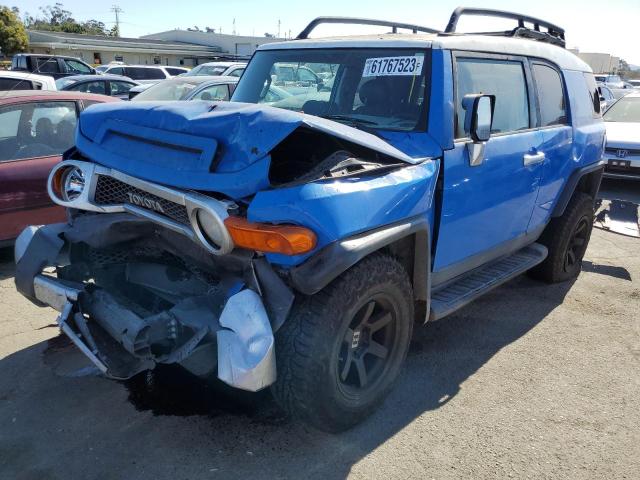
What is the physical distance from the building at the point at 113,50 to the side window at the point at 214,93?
1246 inches

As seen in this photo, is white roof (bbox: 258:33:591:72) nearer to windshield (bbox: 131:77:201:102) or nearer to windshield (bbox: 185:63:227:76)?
windshield (bbox: 131:77:201:102)

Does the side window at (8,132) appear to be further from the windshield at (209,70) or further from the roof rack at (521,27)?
the windshield at (209,70)

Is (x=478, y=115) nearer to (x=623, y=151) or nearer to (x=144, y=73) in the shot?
(x=623, y=151)

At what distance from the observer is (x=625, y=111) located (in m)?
10.6

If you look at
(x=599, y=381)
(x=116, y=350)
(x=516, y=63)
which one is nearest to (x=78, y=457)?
(x=116, y=350)

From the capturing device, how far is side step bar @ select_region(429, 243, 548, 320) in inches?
136

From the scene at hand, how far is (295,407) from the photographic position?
8.63ft

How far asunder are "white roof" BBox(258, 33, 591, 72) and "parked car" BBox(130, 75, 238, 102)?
5.44 metres

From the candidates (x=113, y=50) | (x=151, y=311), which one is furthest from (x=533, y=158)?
(x=113, y=50)

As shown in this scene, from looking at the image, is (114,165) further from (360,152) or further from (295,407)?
(295,407)

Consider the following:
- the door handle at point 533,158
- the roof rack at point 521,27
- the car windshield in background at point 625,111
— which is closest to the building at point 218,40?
the car windshield in background at point 625,111

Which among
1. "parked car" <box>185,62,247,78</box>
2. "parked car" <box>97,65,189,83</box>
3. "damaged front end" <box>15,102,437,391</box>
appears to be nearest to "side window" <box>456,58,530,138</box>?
"damaged front end" <box>15,102,437,391</box>

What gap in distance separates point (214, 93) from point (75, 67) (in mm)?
11676

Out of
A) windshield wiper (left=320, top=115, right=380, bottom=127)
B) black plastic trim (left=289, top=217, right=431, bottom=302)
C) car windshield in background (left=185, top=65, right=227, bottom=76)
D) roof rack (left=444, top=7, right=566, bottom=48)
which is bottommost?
black plastic trim (left=289, top=217, right=431, bottom=302)
